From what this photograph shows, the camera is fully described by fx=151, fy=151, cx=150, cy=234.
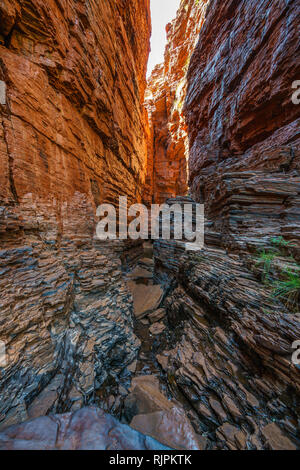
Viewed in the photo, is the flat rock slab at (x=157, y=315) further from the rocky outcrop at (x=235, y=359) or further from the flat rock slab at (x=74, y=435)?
the flat rock slab at (x=74, y=435)

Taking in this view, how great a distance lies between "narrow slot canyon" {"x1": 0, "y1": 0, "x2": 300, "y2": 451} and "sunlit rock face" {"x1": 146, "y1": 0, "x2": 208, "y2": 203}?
11850 mm

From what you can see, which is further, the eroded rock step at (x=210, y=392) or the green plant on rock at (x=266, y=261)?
the green plant on rock at (x=266, y=261)

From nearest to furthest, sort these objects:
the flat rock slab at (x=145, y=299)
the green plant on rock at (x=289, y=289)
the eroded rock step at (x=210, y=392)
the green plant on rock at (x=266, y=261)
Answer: the eroded rock step at (x=210, y=392)
the green plant on rock at (x=289, y=289)
the green plant on rock at (x=266, y=261)
the flat rock slab at (x=145, y=299)

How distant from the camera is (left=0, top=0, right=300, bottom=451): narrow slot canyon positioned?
2.86 m

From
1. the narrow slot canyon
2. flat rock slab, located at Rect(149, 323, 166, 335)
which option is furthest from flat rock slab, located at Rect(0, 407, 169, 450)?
flat rock slab, located at Rect(149, 323, 166, 335)

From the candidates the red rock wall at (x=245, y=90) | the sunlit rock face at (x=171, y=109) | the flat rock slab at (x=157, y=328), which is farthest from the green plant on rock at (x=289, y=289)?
the sunlit rock face at (x=171, y=109)

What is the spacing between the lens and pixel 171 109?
71.4ft

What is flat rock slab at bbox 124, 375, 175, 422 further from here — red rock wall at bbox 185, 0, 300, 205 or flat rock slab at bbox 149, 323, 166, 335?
red rock wall at bbox 185, 0, 300, 205

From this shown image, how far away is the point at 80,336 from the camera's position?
4664mm

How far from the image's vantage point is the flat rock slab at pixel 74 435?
6.30 ft

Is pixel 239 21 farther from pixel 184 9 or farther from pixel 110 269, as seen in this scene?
pixel 184 9

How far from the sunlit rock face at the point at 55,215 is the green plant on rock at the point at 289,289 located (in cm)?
495

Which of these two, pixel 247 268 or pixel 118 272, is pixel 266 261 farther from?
pixel 118 272

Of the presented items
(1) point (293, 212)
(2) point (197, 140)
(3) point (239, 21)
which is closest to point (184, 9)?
(3) point (239, 21)
